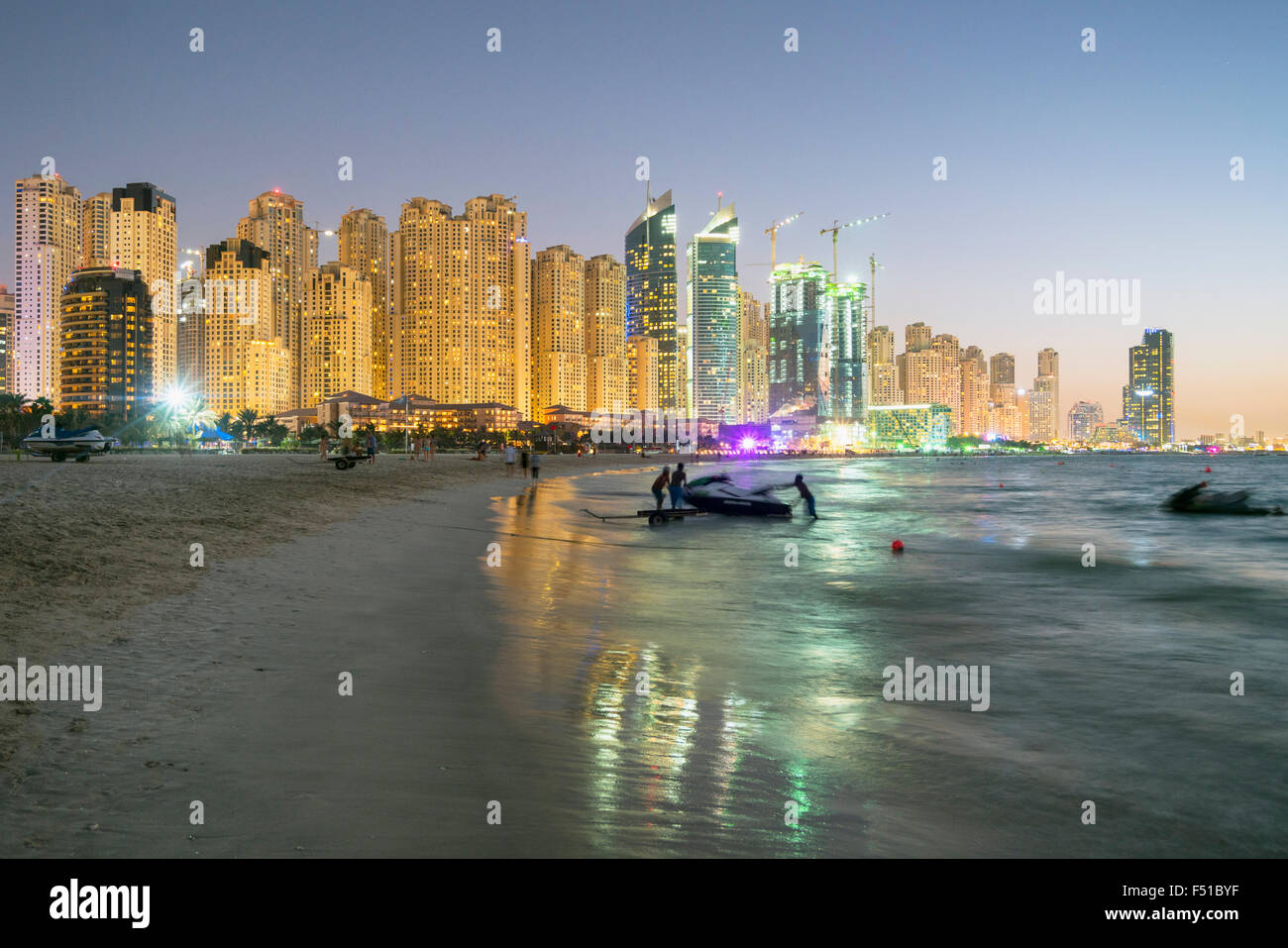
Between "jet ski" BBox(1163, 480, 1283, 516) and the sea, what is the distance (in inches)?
1001

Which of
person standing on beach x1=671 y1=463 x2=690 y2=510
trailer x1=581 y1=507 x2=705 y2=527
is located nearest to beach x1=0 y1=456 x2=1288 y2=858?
trailer x1=581 y1=507 x2=705 y2=527

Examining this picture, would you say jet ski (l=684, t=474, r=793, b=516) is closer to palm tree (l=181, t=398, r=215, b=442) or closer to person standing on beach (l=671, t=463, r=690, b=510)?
person standing on beach (l=671, t=463, r=690, b=510)

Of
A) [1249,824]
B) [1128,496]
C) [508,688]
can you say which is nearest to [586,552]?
[508,688]

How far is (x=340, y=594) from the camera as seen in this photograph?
1321cm

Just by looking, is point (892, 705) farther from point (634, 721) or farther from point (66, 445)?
point (66, 445)

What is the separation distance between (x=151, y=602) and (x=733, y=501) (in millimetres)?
23632

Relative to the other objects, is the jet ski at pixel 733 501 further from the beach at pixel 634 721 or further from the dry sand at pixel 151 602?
the beach at pixel 634 721

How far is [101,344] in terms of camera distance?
191 m

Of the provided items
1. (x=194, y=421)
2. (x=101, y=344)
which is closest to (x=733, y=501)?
(x=194, y=421)

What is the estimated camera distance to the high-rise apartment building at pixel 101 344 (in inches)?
7534

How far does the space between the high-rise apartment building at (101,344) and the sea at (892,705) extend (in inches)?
8388

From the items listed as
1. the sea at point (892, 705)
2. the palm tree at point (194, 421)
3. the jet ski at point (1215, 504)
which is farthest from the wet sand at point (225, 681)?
the palm tree at point (194, 421)
